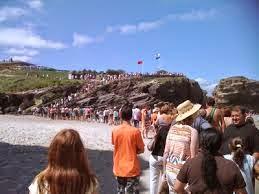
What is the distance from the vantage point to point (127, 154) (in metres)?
7.54

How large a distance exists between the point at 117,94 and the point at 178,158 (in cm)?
5665

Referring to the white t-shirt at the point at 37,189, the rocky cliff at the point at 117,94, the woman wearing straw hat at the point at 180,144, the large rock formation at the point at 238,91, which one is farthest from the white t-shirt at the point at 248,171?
the rocky cliff at the point at 117,94

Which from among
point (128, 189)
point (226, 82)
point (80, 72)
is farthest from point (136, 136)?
point (80, 72)

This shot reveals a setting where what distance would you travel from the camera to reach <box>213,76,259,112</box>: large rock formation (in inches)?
2210

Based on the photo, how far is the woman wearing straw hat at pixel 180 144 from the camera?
6727 millimetres

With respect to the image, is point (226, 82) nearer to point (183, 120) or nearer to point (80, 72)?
point (80, 72)

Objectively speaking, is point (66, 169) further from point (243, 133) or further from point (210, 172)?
point (243, 133)

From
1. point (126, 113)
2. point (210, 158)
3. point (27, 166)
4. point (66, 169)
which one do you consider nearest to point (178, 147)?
point (126, 113)

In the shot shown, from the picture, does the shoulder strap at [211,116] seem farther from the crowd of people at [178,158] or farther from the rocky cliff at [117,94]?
the rocky cliff at [117,94]

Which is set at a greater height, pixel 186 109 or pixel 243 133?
pixel 186 109

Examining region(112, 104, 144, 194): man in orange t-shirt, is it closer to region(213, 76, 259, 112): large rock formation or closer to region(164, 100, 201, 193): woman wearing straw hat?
region(164, 100, 201, 193): woman wearing straw hat

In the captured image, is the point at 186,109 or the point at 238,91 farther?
the point at 238,91

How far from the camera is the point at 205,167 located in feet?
16.6

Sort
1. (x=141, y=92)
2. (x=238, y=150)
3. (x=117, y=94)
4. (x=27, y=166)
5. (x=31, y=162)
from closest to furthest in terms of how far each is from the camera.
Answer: (x=238, y=150)
(x=27, y=166)
(x=31, y=162)
(x=117, y=94)
(x=141, y=92)
